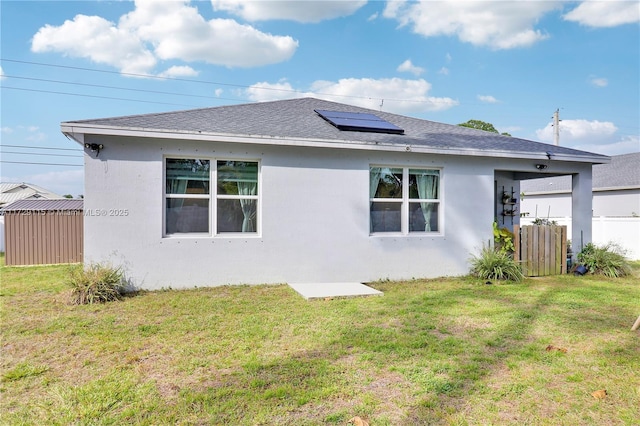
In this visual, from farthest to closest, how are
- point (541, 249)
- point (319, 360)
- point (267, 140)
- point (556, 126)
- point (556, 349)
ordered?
point (556, 126), point (541, 249), point (267, 140), point (556, 349), point (319, 360)

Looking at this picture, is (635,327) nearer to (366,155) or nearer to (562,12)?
(366,155)

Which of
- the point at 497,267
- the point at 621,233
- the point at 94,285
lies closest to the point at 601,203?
the point at 621,233

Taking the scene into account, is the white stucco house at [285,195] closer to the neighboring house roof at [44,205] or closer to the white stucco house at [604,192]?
the neighboring house roof at [44,205]

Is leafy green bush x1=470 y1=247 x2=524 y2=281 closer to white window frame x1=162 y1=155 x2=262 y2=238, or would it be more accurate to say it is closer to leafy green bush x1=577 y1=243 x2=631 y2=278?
leafy green bush x1=577 y1=243 x2=631 y2=278

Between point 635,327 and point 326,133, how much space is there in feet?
18.8

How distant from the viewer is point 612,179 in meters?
20.1

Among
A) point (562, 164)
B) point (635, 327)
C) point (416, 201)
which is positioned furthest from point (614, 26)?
point (635, 327)

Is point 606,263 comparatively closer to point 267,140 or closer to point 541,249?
point 541,249

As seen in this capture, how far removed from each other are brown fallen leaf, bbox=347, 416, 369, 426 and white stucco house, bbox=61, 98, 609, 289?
503 centimetres

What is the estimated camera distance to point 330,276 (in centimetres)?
788

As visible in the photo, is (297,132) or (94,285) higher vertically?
(297,132)

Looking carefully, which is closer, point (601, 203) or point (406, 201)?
point (406, 201)

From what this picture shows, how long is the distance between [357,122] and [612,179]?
18081 mm

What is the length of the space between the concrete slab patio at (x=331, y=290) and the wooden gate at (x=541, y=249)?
393 cm
